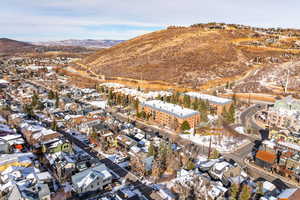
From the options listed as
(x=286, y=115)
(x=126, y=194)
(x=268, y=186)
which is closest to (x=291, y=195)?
(x=268, y=186)

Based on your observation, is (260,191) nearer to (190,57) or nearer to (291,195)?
(291,195)

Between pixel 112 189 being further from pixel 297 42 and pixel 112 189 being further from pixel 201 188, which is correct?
pixel 297 42

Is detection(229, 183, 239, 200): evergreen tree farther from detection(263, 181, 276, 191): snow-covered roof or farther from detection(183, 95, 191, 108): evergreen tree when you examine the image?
detection(183, 95, 191, 108): evergreen tree

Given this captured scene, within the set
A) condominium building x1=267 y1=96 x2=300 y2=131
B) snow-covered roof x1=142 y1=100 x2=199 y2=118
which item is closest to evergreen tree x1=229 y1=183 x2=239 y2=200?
snow-covered roof x1=142 y1=100 x2=199 y2=118

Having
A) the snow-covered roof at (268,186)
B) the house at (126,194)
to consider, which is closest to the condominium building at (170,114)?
the snow-covered roof at (268,186)

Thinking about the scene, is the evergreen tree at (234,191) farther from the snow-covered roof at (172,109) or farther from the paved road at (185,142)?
the snow-covered roof at (172,109)

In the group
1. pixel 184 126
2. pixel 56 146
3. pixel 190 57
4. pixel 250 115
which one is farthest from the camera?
pixel 190 57
